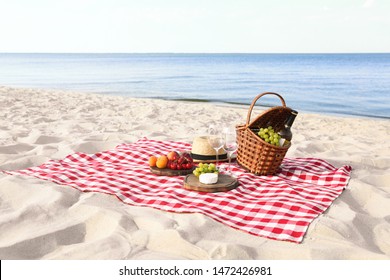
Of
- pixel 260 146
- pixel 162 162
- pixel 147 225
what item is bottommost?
pixel 147 225

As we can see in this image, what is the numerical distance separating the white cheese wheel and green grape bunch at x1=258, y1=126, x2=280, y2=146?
62 centimetres

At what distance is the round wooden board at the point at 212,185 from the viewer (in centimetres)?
362

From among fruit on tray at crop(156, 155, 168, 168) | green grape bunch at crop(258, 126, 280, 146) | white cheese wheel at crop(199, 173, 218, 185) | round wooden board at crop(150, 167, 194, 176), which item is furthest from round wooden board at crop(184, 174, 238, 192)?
green grape bunch at crop(258, 126, 280, 146)

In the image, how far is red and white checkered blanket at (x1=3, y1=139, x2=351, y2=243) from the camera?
3.14m

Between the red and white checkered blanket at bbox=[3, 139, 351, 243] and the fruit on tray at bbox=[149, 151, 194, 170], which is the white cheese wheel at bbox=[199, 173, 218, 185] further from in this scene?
the fruit on tray at bbox=[149, 151, 194, 170]

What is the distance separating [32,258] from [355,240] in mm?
2146

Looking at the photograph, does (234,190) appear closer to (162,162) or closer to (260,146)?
(260,146)

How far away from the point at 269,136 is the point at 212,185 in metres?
0.75

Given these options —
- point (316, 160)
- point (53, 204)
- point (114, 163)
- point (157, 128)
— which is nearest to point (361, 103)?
point (157, 128)

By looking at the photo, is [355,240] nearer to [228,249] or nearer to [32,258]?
[228,249]

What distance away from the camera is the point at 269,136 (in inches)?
155

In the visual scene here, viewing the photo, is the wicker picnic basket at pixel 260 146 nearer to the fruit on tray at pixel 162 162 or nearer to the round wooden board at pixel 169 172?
the round wooden board at pixel 169 172

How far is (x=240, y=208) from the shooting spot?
3.35 m

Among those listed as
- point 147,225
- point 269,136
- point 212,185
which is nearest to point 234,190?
point 212,185
